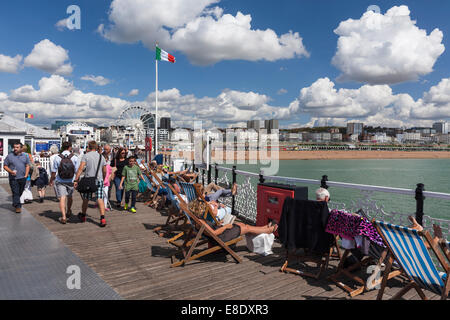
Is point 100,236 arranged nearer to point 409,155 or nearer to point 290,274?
point 290,274

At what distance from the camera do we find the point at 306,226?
376cm

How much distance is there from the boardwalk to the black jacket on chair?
1.26ft

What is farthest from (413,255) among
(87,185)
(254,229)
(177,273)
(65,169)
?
(65,169)

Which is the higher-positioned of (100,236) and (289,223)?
(289,223)

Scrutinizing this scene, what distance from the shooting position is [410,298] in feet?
10.2

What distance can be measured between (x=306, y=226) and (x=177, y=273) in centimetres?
161

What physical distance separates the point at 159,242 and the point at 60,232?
1.86 meters

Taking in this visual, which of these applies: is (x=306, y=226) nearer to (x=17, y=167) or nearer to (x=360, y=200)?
(x=360, y=200)

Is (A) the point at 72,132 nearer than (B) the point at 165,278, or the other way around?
(B) the point at 165,278

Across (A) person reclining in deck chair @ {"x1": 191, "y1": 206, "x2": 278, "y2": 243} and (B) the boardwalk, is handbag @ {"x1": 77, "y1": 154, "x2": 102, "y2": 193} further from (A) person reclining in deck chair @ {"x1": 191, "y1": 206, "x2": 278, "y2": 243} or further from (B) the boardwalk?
(A) person reclining in deck chair @ {"x1": 191, "y1": 206, "x2": 278, "y2": 243}
